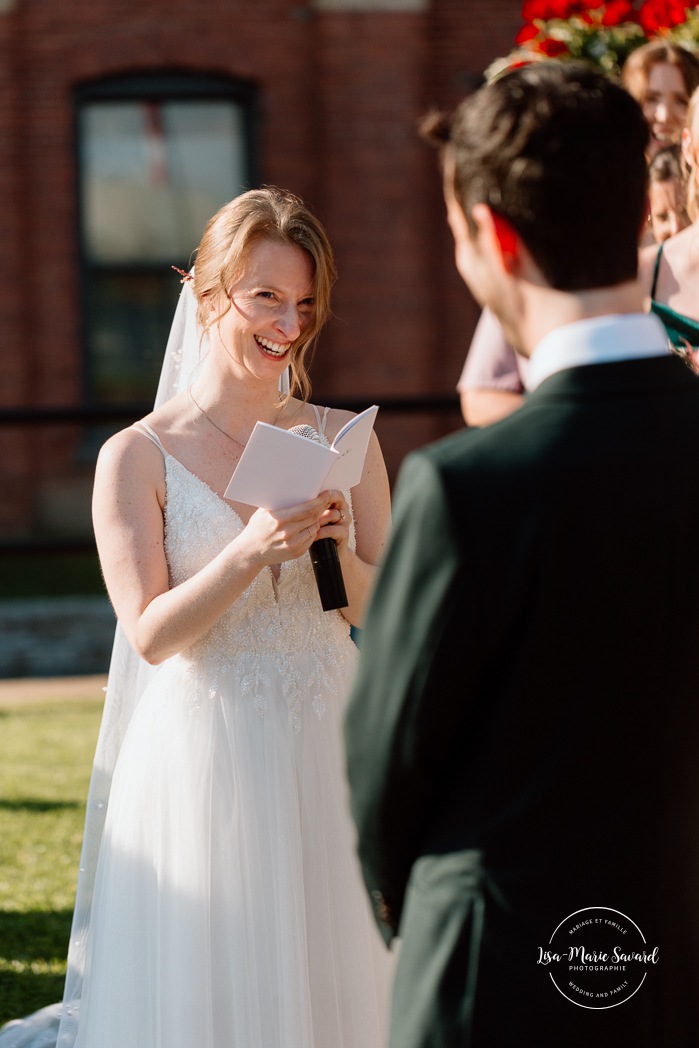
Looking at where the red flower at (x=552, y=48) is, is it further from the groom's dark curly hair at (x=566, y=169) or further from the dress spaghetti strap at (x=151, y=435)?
the groom's dark curly hair at (x=566, y=169)

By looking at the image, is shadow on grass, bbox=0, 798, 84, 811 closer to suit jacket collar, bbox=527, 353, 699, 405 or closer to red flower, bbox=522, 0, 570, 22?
red flower, bbox=522, 0, 570, 22

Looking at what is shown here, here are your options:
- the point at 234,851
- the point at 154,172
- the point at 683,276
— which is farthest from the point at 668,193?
the point at 154,172

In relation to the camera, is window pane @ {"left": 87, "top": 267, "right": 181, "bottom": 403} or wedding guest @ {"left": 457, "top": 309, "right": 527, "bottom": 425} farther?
window pane @ {"left": 87, "top": 267, "right": 181, "bottom": 403}

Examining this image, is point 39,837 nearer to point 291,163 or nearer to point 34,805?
point 34,805

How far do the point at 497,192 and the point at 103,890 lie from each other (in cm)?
199

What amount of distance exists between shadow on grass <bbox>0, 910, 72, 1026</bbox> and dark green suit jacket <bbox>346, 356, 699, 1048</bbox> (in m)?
2.88

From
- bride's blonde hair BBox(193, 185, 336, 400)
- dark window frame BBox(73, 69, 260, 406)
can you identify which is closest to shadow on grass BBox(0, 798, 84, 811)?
bride's blonde hair BBox(193, 185, 336, 400)

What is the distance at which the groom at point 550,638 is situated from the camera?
5.02 feet

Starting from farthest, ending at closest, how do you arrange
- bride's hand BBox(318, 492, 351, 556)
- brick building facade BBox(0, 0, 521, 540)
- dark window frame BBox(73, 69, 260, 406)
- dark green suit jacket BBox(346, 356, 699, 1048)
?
dark window frame BBox(73, 69, 260, 406) < brick building facade BBox(0, 0, 521, 540) < bride's hand BBox(318, 492, 351, 556) < dark green suit jacket BBox(346, 356, 699, 1048)

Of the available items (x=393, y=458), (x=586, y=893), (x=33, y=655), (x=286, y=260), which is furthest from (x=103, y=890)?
(x=393, y=458)

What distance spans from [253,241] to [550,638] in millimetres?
1655

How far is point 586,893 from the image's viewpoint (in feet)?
5.25

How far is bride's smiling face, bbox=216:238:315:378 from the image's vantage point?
2.96 m

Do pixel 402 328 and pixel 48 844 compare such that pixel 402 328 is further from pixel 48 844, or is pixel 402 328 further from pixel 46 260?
pixel 48 844
